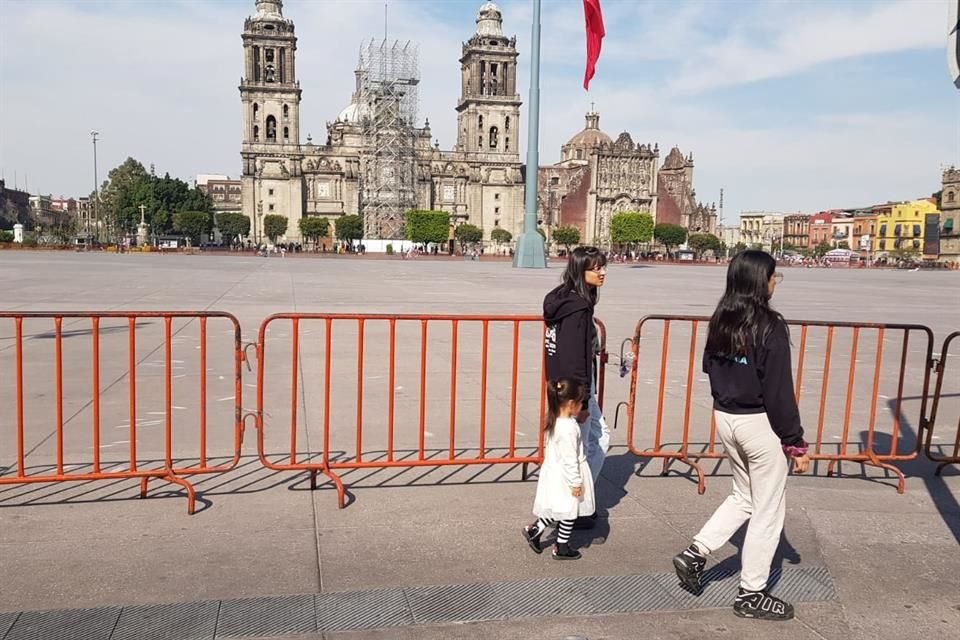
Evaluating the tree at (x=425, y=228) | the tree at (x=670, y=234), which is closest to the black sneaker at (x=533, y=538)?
the tree at (x=425, y=228)

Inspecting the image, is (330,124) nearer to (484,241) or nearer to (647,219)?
(484,241)

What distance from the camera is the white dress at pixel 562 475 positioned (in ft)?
13.2

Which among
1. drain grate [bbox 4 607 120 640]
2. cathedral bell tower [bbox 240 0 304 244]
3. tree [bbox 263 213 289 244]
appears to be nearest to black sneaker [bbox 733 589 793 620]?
drain grate [bbox 4 607 120 640]

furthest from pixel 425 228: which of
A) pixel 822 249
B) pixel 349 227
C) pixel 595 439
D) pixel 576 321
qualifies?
pixel 576 321

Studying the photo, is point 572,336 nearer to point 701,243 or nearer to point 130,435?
point 130,435

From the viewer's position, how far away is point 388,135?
89000 millimetres

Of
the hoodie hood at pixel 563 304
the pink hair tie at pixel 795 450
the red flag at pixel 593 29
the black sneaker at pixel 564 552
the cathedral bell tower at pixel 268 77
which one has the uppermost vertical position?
the cathedral bell tower at pixel 268 77

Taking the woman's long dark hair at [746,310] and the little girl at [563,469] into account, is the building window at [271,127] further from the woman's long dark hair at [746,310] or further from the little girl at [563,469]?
the woman's long dark hair at [746,310]

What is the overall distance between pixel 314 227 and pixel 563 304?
9025cm

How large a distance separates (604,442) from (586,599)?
3.47 ft

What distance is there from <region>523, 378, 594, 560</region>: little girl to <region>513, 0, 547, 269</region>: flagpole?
97.0 ft

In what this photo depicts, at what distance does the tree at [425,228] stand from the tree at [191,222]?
2517 cm

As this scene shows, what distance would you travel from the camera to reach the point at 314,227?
3607 inches

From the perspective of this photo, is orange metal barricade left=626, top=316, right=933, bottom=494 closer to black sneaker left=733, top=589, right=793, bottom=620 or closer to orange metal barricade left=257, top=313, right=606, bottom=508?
orange metal barricade left=257, top=313, right=606, bottom=508
